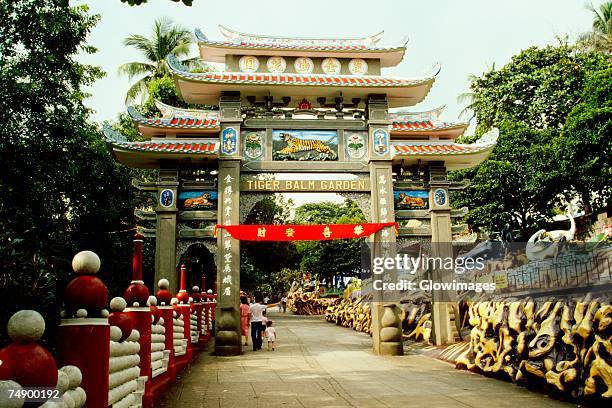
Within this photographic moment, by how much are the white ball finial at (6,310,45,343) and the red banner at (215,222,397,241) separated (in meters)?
8.92

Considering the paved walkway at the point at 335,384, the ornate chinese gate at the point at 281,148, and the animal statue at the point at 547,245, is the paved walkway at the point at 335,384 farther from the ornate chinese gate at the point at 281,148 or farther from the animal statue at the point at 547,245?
the animal statue at the point at 547,245

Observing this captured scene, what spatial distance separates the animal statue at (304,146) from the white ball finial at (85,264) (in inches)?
344

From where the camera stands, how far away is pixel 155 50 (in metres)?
24.1

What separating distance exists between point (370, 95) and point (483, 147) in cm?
305

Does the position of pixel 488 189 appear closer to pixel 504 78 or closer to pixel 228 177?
pixel 504 78

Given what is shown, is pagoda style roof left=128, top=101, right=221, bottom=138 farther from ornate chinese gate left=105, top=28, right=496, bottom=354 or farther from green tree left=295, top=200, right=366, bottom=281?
green tree left=295, top=200, right=366, bottom=281

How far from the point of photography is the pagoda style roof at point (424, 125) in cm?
1259

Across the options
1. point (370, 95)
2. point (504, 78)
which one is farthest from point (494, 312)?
point (504, 78)

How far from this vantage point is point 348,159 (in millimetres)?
11852

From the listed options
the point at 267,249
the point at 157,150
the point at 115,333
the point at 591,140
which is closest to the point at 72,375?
the point at 115,333

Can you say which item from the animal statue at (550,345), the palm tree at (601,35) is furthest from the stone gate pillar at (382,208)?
the palm tree at (601,35)

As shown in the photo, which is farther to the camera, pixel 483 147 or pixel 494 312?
pixel 483 147

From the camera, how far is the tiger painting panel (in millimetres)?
11781

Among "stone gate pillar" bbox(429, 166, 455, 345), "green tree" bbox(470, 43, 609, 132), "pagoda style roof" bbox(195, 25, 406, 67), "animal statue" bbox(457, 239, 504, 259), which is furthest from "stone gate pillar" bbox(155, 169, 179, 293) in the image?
"green tree" bbox(470, 43, 609, 132)
